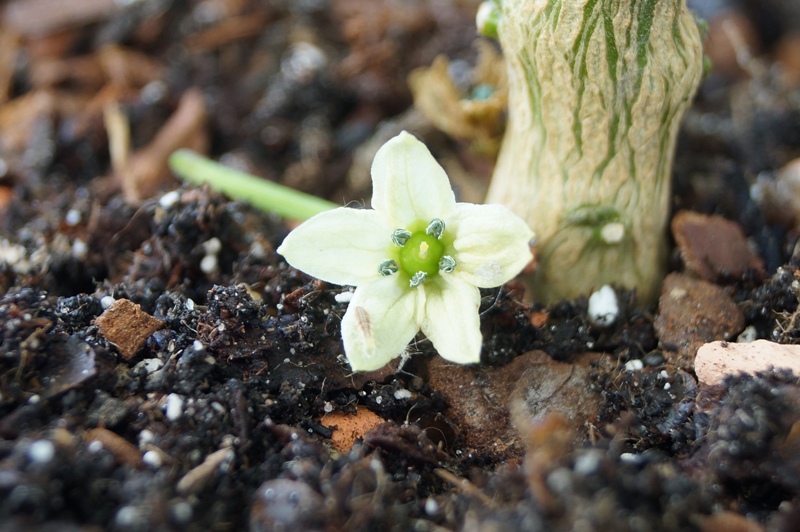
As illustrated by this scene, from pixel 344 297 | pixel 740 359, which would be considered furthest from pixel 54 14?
pixel 740 359

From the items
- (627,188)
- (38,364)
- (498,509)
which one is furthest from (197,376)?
(627,188)

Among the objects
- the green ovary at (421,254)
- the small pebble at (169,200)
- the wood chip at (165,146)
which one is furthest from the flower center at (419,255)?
the wood chip at (165,146)

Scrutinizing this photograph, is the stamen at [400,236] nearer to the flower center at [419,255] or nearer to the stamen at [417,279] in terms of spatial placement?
the flower center at [419,255]

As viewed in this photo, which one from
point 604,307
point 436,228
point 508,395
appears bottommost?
point 508,395

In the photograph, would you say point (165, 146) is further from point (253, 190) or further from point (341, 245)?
point (341, 245)

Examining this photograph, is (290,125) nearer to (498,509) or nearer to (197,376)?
(197,376)

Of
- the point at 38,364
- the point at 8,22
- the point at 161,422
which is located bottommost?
the point at 161,422
